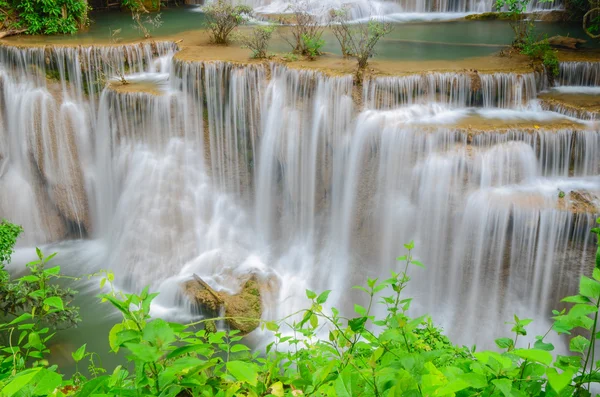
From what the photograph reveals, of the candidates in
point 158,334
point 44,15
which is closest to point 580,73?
point 158,334

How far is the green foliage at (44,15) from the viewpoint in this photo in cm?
1320

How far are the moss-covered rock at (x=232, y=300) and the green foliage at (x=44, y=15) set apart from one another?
8548 mm

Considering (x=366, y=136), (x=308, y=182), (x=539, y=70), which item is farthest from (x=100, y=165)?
(x=539, y=70)

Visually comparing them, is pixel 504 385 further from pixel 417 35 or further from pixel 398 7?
pixel 398 7

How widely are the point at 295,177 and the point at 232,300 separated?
2.64 m

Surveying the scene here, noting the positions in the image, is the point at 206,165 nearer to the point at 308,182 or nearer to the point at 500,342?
the point at 308,182

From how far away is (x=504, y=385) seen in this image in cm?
173

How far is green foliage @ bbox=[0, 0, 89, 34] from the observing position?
43.3ft

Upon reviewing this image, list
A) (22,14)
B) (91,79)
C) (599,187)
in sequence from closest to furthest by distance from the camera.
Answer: (599,187), (91,79), (22,14)

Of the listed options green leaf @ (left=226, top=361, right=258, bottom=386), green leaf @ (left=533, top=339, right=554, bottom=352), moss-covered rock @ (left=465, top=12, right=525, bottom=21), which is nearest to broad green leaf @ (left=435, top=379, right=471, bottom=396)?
green leaf @ (left=533, top=339, right=554, bottom=352)

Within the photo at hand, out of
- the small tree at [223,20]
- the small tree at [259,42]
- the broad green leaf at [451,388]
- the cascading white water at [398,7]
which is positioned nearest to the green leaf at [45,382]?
the broad green leaf at [451,388]

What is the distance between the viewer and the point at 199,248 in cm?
1056

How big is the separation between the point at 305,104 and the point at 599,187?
201 inches

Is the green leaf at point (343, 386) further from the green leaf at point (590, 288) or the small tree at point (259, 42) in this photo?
the small tree at point (259, 42)
